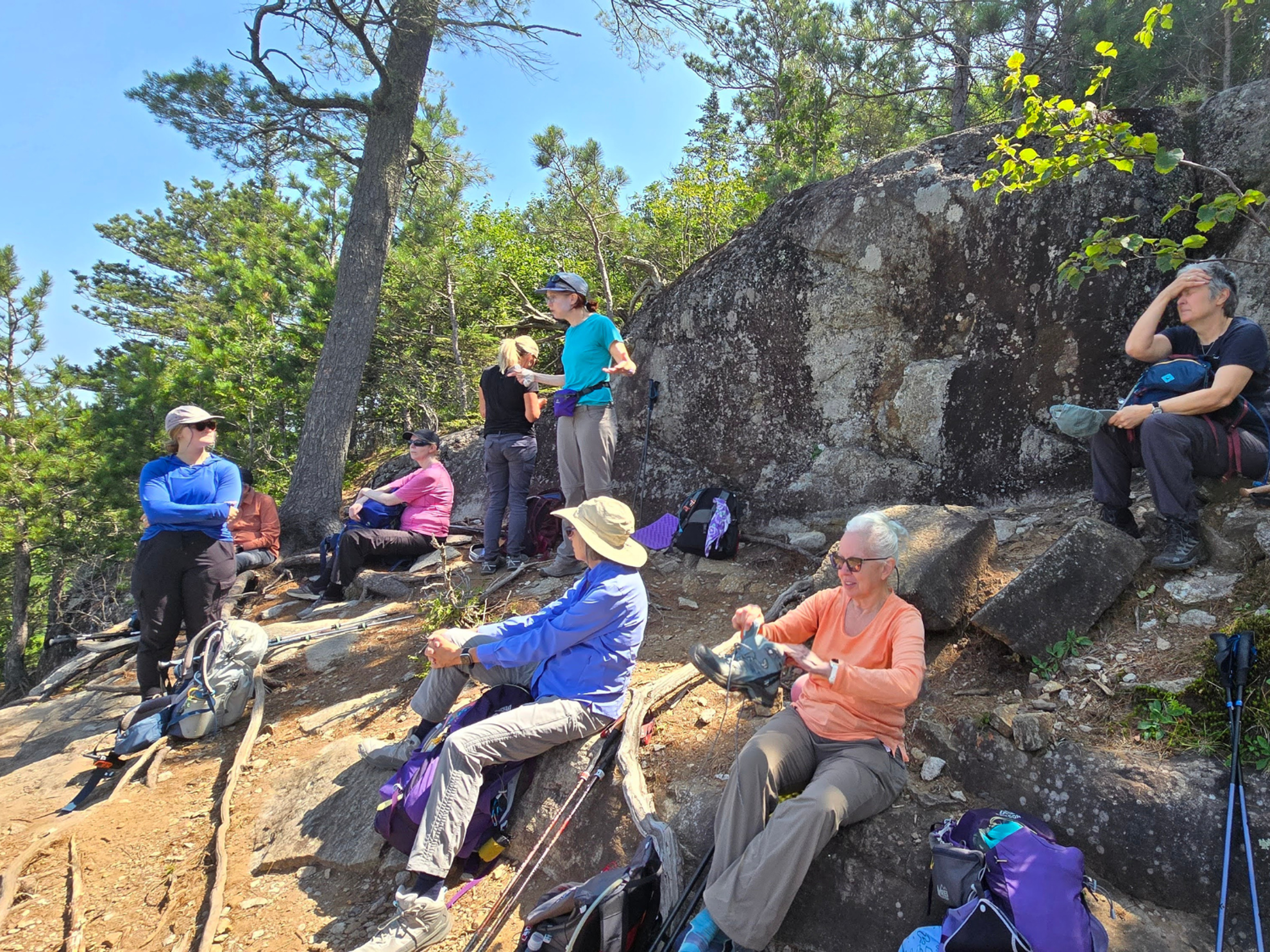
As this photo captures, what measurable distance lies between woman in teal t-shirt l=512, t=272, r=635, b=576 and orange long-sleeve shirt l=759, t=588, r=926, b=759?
2.83 metres

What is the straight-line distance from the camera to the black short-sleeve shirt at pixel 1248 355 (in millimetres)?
3531

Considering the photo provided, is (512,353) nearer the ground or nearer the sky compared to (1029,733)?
nearer the sky

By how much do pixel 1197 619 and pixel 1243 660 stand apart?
770mm

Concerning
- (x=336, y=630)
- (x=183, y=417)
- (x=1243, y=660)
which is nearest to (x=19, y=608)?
(x=336, y=630)

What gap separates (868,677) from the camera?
2709mm

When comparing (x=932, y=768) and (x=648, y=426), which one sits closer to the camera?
(x=932, y=768)

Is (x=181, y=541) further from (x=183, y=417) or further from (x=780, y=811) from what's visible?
(x=780, y=811)

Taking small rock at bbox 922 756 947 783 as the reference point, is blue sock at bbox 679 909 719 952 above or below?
below

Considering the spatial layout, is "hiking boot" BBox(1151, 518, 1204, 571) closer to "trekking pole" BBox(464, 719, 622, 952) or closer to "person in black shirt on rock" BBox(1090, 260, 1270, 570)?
"person in black shirt on rock" BBox(1090, 260, 1270, 570)

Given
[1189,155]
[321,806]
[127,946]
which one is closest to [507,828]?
[321,806]

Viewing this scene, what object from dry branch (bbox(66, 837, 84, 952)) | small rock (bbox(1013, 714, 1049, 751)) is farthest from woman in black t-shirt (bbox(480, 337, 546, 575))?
small rock (bbox(1013, 714, 1049, 751))

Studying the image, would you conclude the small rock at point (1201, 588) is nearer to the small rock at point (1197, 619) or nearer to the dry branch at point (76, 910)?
the small rock at point (1197, 619)

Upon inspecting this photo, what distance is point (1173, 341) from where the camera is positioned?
3.95 meters

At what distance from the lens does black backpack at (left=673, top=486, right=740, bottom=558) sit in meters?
6.05
